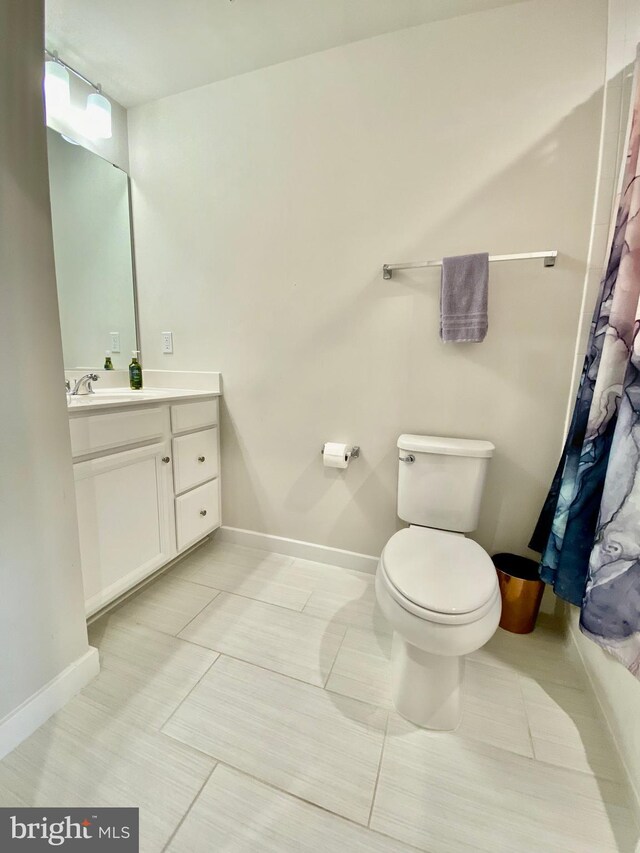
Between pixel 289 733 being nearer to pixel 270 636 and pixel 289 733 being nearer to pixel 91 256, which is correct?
pixel 270 636

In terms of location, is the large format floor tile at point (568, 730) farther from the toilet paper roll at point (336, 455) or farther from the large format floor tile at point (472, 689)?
the toilet paper roll at point (336, 455)

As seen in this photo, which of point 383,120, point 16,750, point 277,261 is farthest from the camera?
point 277,261

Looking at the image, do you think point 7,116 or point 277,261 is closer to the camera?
point 7,116

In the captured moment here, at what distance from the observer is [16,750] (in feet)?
2.86

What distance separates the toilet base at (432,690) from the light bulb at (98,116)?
8.38 ft

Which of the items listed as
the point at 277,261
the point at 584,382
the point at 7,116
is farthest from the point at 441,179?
the point at 7,116

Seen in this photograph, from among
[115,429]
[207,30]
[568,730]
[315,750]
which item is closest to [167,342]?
[115,429]

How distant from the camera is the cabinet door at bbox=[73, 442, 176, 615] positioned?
1.15m

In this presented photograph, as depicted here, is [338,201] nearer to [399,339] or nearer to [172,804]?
[399,339]

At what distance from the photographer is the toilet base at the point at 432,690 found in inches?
37.8

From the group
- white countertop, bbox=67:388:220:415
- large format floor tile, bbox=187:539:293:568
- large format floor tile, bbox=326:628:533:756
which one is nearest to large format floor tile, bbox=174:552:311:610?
large format floor tile, bbox=187:539:293:568

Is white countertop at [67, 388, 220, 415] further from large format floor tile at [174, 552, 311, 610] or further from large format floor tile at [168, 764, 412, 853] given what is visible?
large format floor tile at [168, 764, 412, 853]

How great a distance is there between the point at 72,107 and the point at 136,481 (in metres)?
1.76

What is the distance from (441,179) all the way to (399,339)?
0.64m
